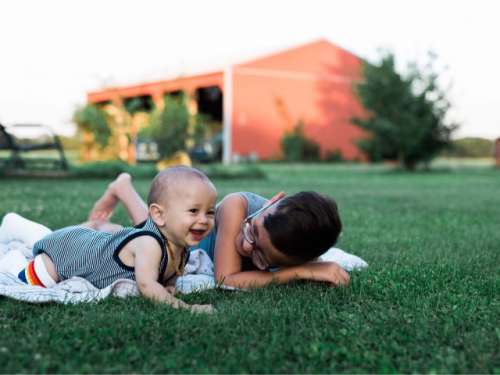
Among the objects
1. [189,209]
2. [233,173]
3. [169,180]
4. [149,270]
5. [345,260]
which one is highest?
[169,180]

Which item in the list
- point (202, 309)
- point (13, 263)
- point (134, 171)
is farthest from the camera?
point (134, 171)

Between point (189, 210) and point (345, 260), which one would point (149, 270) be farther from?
point (345, 260)

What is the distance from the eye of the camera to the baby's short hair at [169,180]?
253 cm

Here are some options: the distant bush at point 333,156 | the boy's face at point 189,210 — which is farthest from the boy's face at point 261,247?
the distant bush at point 333,156

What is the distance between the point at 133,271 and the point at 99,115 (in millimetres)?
20295

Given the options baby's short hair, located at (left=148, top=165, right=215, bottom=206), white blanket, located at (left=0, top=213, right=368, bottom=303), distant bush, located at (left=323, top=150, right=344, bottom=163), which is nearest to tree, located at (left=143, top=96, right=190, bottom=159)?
distant bush, located at (left=323, top=150, right=344, bottom=163)

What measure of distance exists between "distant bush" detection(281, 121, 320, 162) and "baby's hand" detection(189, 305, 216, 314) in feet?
80.6

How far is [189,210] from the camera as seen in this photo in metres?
2.53

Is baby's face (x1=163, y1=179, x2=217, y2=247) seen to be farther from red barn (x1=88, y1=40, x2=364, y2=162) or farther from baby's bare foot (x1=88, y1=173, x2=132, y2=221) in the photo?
red barn (x1=88, y1=40, x2=364, y2=162)

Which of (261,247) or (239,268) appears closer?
(261,247)

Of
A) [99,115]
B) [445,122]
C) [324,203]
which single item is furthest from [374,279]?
[99,115]

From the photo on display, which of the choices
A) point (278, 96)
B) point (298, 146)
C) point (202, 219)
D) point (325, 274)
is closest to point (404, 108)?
point (298, 146)

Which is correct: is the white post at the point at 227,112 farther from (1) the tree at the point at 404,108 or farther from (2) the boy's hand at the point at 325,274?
(2) the boy's hand at the point at 325,274

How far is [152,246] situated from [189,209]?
0.75 ft
